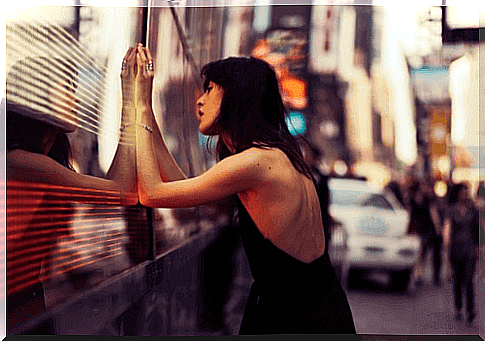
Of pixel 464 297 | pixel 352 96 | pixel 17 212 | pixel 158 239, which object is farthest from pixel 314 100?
pixel 17 212

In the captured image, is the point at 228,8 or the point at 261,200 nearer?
the point at 261,200

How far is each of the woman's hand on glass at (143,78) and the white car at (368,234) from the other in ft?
3.48

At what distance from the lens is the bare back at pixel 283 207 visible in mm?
2686

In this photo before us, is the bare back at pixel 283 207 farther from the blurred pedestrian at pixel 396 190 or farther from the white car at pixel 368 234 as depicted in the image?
the blurred pedestrian at pixel 396 190

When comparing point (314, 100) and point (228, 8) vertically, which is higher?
point (228, 8)

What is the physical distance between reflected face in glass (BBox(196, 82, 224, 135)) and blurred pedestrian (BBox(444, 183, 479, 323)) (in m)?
1.32

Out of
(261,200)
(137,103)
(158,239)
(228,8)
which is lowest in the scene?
(158,239)

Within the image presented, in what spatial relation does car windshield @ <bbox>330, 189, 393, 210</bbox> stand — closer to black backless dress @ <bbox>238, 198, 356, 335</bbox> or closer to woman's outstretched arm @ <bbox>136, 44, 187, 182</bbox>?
black backless dress @ <bbox>238, 198, 356, 335</bbox>

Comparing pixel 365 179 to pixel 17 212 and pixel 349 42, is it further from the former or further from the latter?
Result: pixel 17 212

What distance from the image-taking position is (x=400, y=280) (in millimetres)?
2895

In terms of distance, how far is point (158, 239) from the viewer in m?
2.88

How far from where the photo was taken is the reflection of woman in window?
Result: 282 cm

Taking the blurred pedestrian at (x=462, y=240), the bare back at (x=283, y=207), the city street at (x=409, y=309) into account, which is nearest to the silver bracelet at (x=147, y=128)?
the bare back at (x=283, y=207)

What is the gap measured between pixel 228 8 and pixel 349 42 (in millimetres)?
669
